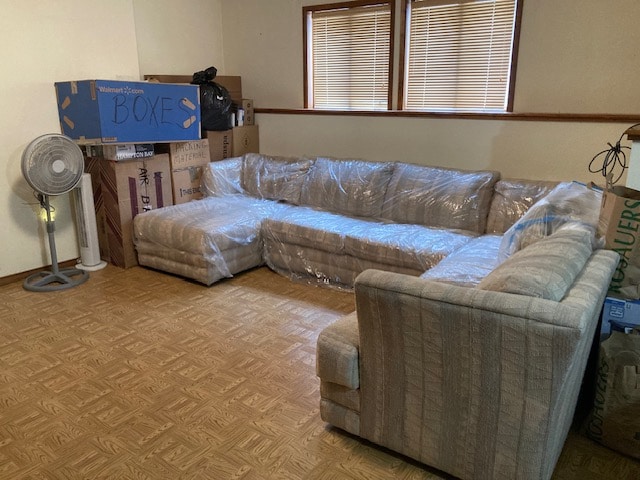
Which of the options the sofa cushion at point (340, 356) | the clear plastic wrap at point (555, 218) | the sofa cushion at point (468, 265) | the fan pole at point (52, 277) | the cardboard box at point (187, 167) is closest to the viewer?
the sofa cushion at point (340, 356)

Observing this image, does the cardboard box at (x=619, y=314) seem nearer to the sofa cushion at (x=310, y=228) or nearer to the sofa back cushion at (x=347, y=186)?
the sofa cushion at (x=310, y=228)

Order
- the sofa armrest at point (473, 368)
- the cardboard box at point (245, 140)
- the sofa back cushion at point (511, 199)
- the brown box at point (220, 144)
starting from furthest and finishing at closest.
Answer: the cardboard box at point (245, 140), the brown box at point (220, 144), the sofa back cushion at point (511, 199), the sofa armrest at point (473, 368)

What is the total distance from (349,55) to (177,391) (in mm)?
3001

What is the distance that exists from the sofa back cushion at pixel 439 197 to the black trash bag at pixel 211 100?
62.8 inches

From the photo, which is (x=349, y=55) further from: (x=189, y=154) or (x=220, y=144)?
(x=189, y=154)

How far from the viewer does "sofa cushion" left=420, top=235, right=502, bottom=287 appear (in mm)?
2264

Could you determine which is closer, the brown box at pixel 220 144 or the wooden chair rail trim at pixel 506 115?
the wooden chair rail trim at pixel 506 115

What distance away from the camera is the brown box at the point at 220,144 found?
4195mm

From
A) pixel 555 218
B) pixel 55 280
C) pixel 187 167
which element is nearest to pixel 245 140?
pixel 187 167

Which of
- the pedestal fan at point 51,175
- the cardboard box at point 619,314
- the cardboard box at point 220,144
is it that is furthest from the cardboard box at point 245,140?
the cardboard box at point 619,314

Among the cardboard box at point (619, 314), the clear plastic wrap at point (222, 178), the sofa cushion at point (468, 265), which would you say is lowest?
the sofa cushion at point (468, 265)

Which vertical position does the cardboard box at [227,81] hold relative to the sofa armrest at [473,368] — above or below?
above

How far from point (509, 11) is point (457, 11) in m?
0.36

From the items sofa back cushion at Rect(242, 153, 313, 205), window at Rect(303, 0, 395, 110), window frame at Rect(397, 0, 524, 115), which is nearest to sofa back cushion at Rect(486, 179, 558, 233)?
window frame at Rect(397, 0, 524, 115)
